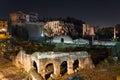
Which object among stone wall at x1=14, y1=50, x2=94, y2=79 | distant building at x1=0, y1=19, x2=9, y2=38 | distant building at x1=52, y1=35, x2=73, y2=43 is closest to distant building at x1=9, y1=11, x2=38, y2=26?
distant building at x1=0, y1=19, x2=9, y2=38

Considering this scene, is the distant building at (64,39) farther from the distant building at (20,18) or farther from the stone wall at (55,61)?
the stone wall at (55,61)

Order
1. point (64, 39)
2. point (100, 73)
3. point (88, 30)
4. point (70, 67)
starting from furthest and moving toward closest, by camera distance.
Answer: point (88, 30) → point (64, 39) → point (70, 67) → point (100, 73)

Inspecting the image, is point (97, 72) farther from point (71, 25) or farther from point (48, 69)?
point (71, 25)

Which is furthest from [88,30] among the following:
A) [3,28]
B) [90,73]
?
[90,73]

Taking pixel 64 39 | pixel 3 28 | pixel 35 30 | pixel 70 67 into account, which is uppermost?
pixel 3 28

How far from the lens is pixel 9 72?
32.4m

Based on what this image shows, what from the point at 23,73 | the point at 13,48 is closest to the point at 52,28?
the point at 13,48

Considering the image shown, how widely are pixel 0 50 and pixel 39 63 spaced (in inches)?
969

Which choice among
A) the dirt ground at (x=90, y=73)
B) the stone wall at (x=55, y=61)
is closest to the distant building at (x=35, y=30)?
the dirt ground at (x=90, y=73)

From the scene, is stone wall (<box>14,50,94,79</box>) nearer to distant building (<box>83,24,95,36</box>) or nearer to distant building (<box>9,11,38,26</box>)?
distant building (<box>9,11,38,26</box>)

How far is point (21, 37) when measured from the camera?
7256 centimetres

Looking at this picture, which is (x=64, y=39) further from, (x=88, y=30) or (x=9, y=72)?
(x=9, y=72)

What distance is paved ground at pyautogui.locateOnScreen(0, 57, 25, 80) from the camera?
2973cm

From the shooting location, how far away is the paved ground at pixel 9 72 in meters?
29.7
